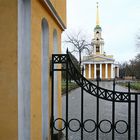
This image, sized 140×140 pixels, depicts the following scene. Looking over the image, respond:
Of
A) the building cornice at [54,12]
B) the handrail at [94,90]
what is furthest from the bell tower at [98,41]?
the handrail at [94,90]

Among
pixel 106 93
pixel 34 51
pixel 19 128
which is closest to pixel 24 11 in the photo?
pixel 34 51

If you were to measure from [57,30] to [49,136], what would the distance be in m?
2.55

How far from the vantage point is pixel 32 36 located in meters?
4.07

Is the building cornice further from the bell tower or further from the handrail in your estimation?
the bell tower

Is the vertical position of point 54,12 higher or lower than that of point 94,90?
higher

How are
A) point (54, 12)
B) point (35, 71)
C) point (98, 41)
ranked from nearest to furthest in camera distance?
point (35, 71) < point (54, 12) < point (98, 41)

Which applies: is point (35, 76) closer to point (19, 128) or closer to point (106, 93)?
point (19, 128)

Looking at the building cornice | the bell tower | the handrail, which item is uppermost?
the bell tower
